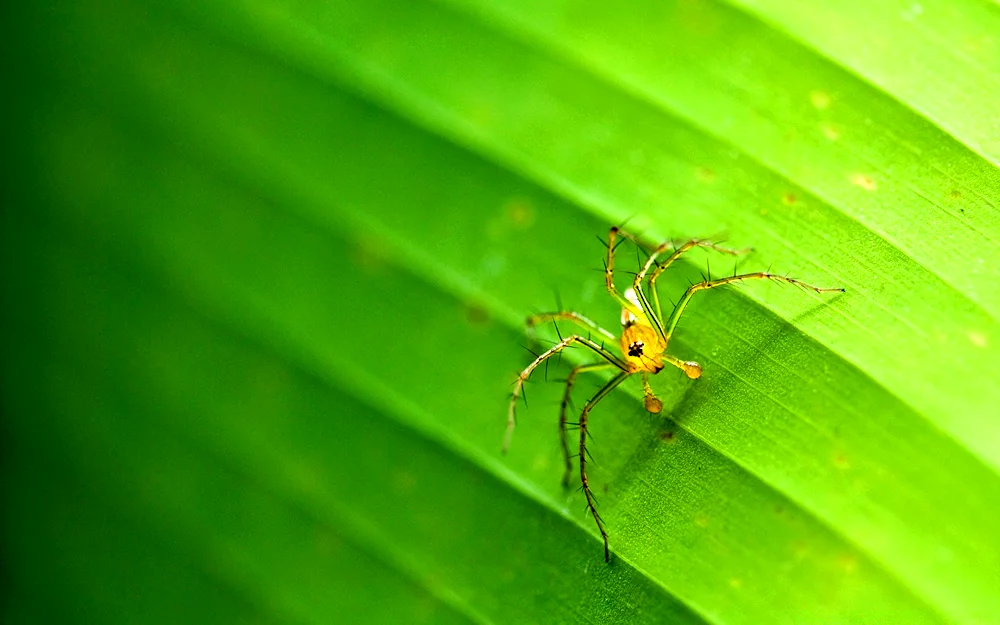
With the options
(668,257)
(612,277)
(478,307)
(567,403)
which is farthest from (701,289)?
(478,307)

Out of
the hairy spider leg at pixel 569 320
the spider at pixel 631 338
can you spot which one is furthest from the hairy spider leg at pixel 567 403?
the hairy spider leg at pixel 569 320

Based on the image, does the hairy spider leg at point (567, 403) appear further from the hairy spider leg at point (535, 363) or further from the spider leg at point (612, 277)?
the spider leg at point (612, 277)

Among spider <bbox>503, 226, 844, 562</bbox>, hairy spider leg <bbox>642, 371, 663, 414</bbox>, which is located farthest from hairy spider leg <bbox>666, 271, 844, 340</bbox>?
hairy spider leg <bbox>642, 371, 663, 414</bbox>

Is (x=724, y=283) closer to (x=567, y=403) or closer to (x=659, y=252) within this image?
(x=659, y=252)

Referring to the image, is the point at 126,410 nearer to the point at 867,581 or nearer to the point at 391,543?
the point at 391,543

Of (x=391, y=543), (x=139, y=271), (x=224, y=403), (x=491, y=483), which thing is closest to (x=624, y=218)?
(x=491, y=483)

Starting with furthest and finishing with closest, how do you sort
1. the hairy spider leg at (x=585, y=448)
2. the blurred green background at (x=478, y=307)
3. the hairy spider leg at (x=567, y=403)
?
the hairy spider leg at (x=567, y=403) < the hairy spider leg at (x=585, y=448) < the blurred green background at (x=478, y=307)
